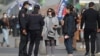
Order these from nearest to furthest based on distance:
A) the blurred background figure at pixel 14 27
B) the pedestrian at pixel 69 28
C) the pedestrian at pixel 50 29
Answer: the pedestrian at pixel 69 28 → the pedestrian at pixel 50 29 → the blurred background figure at pixel 14 27

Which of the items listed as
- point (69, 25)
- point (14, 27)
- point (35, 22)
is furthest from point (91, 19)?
point (14, 27)

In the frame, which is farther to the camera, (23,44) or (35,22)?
(35,22)

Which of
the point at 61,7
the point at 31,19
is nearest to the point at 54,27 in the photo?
the point at 31,19

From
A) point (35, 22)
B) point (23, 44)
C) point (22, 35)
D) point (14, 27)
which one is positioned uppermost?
point (35, 22)

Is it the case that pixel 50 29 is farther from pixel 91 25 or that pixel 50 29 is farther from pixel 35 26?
pixel 91 25

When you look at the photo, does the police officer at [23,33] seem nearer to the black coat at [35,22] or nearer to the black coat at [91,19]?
the black coat at [35,22]

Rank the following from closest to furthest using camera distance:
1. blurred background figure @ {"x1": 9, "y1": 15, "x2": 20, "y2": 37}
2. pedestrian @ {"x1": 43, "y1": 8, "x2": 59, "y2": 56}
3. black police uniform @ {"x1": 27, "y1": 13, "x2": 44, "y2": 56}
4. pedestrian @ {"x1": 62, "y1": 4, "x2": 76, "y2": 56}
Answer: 1. pedestrian @ {"x1": 62, "y1": 4, "x2": 76, "y2": 56}
2. black police uniform @ {"x1": 27, "y1": 13, "x2": 44, "y2": 56}
3. pedestrian @ {"x1": 43, "y1": 8, "x2": 59, "y2": 56}
4. blurred background figure @ {"x1": 9, "y1": 15, "x2": 20, "y2": 37}

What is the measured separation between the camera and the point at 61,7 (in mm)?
32906

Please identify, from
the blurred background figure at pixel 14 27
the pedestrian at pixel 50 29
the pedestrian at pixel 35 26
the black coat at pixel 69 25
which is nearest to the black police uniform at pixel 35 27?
the pedestrian at pixel 35 26

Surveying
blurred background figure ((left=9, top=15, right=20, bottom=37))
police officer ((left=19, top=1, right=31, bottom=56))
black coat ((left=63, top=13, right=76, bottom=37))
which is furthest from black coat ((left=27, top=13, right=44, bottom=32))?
blurred background figure ((left=9, top=15, right=20, bottom=37))

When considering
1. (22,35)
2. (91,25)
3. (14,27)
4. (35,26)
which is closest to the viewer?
(22,35)

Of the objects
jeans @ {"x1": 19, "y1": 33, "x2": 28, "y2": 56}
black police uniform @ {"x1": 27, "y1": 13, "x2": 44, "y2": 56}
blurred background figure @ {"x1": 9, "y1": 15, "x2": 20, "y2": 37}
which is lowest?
blurred background figure @ {"x1": 9, "y1": 15, "x2": 20, "y2": 37}

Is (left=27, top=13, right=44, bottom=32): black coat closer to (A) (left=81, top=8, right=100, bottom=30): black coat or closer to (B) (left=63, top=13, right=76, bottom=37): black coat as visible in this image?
(B) (left=63, top=13, right=76, bottom=37): black coat

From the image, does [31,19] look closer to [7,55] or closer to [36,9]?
[36,9]
